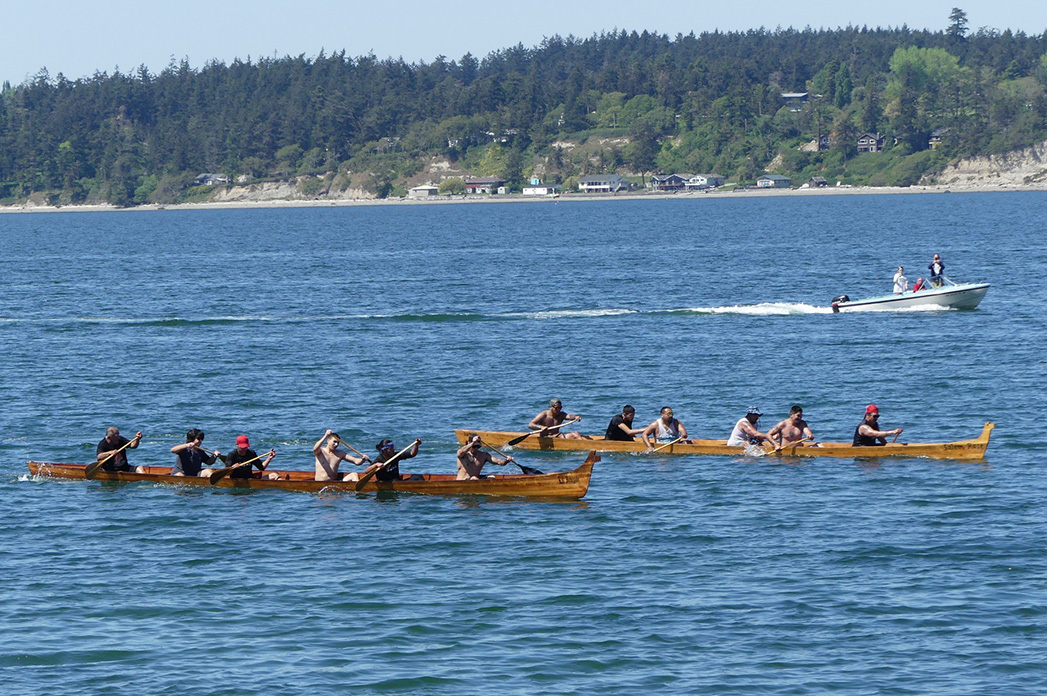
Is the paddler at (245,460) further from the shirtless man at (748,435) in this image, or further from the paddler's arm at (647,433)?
the shirtless man at (748,435)

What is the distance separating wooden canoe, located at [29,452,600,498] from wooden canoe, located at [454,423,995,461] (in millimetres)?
4221

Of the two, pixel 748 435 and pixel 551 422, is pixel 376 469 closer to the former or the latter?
pixel 551 422

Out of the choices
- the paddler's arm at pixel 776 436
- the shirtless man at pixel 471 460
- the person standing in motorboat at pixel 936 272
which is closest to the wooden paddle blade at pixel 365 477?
the shirtless man at pixel 471 460

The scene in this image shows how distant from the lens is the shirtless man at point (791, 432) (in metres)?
34.6

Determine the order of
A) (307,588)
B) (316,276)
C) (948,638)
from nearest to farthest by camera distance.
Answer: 1. (948,638)
2. (307,588)
3. (316,276)

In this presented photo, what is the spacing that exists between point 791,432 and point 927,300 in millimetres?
32618

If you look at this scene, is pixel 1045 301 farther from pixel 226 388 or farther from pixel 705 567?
pixel 705 567

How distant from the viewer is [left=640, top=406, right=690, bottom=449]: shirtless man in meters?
35.5

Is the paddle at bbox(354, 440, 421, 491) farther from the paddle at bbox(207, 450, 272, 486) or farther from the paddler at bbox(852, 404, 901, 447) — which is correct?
the paddler at bbox(852, 404, 901, 447)

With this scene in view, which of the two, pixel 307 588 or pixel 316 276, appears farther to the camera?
pixel 316 276

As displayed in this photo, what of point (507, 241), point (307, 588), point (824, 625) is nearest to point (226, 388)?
point (307, 588)

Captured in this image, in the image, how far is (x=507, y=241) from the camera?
14525cm

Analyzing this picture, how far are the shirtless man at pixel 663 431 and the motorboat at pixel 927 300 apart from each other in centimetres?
3086

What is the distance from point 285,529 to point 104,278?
7797 cm
